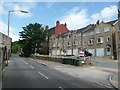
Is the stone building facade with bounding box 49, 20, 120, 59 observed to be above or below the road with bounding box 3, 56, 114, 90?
above

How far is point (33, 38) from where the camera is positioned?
106 m

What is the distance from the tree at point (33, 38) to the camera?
105750 mm

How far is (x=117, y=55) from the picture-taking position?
6694cm

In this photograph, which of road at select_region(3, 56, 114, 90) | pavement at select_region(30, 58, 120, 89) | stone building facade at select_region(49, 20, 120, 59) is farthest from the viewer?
stone building facade at select_region(49, 20, 120, 59)

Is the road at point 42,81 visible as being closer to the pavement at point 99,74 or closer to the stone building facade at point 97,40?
the pavement at point 99,74

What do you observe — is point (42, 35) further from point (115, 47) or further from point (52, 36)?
point (115, 47)

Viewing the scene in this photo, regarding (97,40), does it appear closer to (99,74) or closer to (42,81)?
(99,74)

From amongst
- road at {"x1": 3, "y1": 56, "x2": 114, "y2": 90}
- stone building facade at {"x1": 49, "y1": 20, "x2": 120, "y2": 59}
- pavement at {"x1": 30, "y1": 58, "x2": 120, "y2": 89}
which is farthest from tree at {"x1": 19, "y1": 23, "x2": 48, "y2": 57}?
road at {"x1": 3, "y1": 56, "x2": 114, "y2": 90}

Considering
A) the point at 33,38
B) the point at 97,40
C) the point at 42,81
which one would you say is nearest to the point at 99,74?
the point at 42,81

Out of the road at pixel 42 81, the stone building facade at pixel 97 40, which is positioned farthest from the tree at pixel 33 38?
the road at pixel 42 81

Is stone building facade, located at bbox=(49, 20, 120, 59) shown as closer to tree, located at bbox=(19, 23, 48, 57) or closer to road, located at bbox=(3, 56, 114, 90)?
tree, located at bbox=(19, 23, 48, 57)

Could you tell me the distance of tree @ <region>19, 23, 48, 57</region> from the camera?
105750mm

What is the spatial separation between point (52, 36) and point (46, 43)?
5.50 m

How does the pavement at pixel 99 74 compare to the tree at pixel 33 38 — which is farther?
the tree at pixel 33 38
